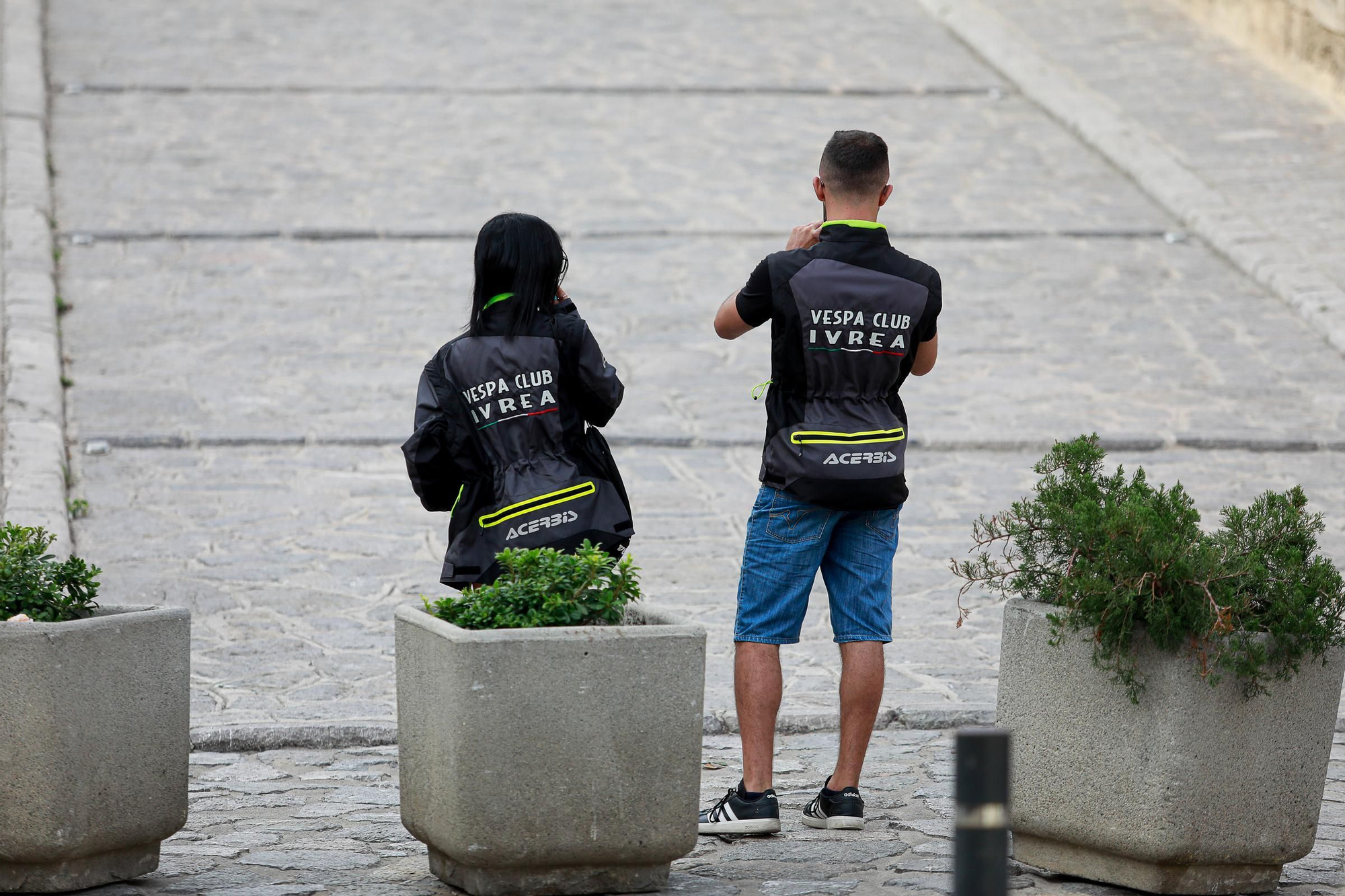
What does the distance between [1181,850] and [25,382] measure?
→ 24.8ft

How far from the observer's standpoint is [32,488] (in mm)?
8359

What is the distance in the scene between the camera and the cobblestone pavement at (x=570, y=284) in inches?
303

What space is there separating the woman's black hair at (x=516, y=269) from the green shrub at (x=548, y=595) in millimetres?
696

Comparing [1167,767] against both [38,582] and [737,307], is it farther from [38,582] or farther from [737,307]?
[38,582]

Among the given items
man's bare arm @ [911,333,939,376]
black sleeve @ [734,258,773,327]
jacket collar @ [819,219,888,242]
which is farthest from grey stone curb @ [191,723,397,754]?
jacket collar @ [819,219,888,242]

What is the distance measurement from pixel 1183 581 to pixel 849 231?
134 centimetres

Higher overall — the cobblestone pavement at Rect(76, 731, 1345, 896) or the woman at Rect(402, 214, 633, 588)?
the woman at Rect(402, 214, 633, 588)

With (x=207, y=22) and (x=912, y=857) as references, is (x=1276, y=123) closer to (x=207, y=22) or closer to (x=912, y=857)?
(x=207, y=22)

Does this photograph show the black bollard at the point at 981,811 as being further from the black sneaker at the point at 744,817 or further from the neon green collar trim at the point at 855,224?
the neon green collar trim at the point at 855,224

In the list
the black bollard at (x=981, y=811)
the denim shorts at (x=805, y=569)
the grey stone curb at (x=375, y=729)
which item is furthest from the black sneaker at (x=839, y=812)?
the black bollard at (x=981, y=811)

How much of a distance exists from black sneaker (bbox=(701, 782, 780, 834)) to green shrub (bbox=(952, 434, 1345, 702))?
0.93 meters

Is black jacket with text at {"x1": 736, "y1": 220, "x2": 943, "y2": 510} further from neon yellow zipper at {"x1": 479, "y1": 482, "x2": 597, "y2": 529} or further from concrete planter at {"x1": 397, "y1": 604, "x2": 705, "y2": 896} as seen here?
concrete planter at {"x1": 397, "y1": 604, "x2": 705, "y2": 896}

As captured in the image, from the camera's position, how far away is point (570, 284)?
486 inches

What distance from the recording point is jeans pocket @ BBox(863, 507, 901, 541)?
4.88 m
